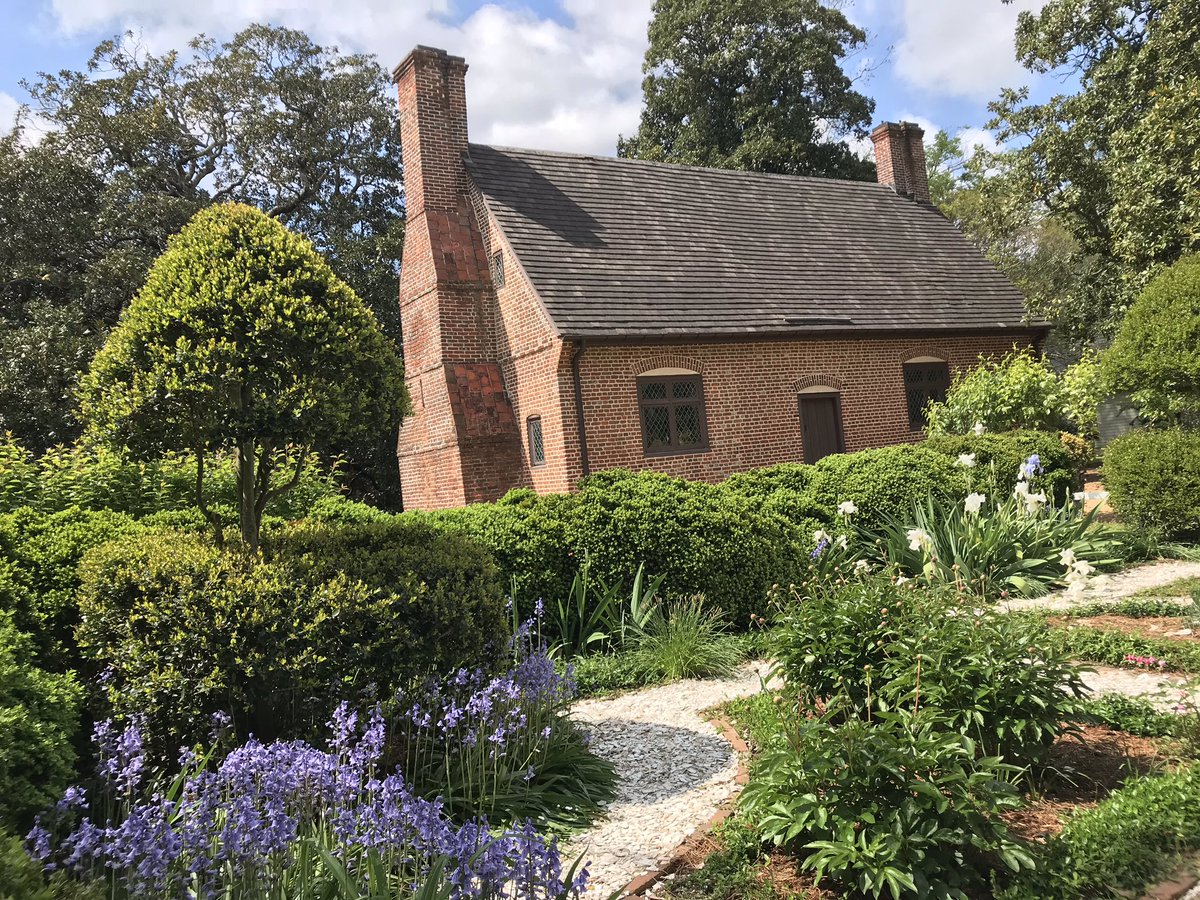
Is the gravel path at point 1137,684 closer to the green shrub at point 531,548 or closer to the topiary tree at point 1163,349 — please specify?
the green shrub at point 531,548

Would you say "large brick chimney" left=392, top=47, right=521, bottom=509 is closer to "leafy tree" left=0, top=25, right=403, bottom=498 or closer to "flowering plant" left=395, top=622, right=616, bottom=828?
"leafy tree" left=0, top=25, right=403, bottom=498

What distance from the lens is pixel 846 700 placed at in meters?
3.87

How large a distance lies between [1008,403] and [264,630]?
606 inches

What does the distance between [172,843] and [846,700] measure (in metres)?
2.85

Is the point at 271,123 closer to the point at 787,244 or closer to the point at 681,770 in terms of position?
the point at 787,244

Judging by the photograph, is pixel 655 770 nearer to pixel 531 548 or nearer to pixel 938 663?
pixel 938 663

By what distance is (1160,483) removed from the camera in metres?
10.9

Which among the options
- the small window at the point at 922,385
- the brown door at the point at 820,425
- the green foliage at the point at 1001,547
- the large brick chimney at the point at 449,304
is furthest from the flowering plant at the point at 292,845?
the small window at the point at 922,385

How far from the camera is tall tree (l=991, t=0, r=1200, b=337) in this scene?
17.9m

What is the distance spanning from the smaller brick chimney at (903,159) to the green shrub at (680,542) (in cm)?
1944

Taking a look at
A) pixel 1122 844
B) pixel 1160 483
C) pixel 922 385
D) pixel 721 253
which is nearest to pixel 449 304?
pixel 721 253

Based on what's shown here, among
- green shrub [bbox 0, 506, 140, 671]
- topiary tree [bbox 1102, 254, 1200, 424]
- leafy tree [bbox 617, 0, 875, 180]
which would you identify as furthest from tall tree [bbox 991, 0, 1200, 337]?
green shrub [bbox 0, 506, 140, 671]

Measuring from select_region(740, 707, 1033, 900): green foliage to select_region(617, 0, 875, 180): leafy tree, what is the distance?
30.6 meters

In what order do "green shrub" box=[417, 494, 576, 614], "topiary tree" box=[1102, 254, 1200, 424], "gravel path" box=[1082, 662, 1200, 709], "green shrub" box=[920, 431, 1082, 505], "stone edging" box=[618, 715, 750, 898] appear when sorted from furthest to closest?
1. "green shrub" box=[920, 431, 1082, 505]
2. "topiary tree" box=[1102, 254, 1200, 424]
3. "green shrub" box=[417, 494, 576, 614]
4. "gravel path" box=[1082, 662, 1200, 709]
5. "stone edging" box=[618, 715, 750, 898]
